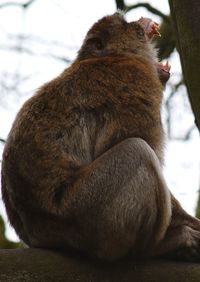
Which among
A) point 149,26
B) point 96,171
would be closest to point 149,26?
point 149,26

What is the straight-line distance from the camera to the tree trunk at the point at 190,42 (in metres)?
4.35

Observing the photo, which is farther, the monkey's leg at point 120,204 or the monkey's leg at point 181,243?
the monkey's leg at point 181,243

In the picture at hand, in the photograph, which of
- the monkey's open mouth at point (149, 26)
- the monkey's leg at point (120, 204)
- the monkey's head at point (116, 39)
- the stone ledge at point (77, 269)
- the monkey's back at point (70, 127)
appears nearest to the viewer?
the stone ledge at point (77, 269)

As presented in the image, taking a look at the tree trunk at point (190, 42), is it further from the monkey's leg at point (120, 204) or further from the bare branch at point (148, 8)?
the bare branch at point (148, 8)

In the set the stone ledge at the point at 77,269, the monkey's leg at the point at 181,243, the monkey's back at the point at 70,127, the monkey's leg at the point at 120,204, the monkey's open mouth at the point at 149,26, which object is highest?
the monkey's open mouth at the point at 149,26

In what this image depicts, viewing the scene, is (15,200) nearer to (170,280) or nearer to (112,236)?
(112,236)

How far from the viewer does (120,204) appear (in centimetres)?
460

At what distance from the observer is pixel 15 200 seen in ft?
16.1

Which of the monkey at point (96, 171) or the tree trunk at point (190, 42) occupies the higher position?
the tree trunk at point (190, 42)

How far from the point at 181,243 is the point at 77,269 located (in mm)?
943

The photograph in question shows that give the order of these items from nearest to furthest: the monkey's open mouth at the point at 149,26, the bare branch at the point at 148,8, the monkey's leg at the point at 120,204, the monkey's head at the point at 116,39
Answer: the monkey's leg at the point at 120,204
the monkey's head at the point at 116,39
the monkey's open mouth at the point at 149,26
the bare branch at the point at 148,8

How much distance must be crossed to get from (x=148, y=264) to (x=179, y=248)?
Result: 426 millimetres

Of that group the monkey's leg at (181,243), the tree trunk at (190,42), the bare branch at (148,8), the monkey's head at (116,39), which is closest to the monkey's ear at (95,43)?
the monkey's head at (116,39)

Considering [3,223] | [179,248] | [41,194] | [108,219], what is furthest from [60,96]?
[3,223]
